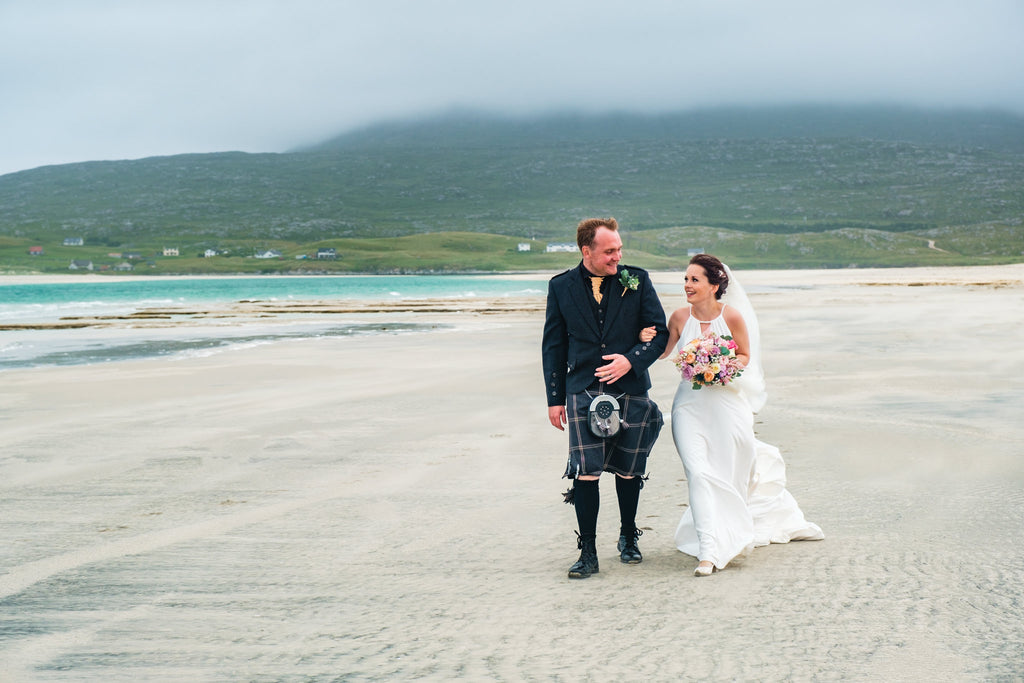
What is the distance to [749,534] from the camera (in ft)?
18.9

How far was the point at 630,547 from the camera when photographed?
231 inches

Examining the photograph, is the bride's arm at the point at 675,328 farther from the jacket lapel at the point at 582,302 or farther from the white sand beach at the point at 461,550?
the white sand beach at the point at 461,550

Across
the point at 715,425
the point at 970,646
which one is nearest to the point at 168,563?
the point at 715,425

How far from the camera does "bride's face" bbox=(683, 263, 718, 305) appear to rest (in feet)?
19.1

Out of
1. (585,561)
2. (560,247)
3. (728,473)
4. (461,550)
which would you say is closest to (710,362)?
(728,473)

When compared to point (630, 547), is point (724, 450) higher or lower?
higher

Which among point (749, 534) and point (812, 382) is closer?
point (749, 534)

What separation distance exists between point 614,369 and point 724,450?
975mm

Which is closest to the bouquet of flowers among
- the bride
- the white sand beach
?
the bride

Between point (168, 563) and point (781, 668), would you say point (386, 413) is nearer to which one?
point (168, 563)

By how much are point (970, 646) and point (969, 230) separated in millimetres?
204309

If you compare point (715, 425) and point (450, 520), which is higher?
point (715, 425)

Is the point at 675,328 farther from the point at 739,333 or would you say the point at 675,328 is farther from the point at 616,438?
the point at 616,438

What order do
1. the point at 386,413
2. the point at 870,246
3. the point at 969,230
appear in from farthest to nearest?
the point at 969,230 < the point at 870,246 < the point at 386,413
